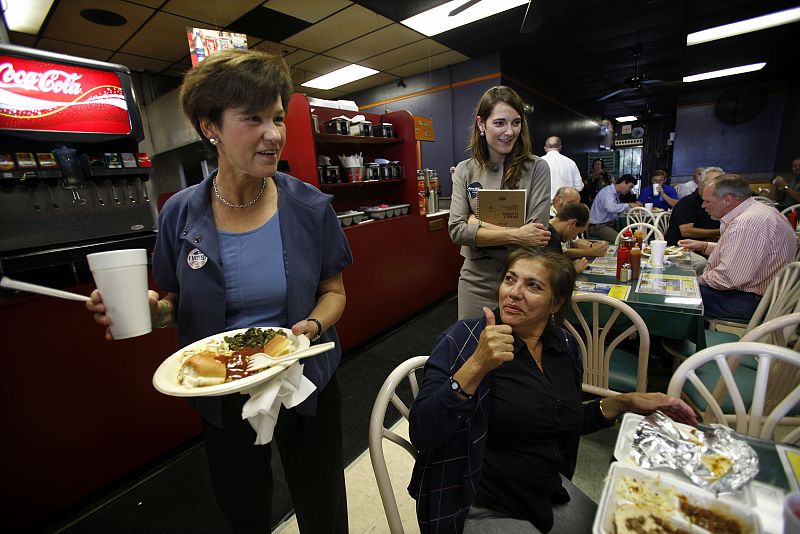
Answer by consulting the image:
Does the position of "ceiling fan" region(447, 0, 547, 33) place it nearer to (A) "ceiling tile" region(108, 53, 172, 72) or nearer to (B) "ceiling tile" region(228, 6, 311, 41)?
(B) "ceiling tile" region(228, 6, 311, 41)

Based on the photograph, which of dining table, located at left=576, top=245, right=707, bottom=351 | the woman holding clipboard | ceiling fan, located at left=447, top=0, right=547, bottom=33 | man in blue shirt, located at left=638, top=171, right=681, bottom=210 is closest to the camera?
the woman holding clipboard

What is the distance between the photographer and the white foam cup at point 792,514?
54cm

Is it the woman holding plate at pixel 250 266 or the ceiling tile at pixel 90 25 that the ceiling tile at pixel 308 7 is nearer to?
the ceiling tile at pixel 90 25

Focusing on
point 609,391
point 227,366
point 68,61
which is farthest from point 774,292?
point 68,61

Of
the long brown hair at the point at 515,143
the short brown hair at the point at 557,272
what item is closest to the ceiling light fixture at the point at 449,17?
the long brown hair at the point at 515,143

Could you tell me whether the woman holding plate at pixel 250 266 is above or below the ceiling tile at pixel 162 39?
below

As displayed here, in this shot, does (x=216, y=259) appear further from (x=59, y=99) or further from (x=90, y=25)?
(x=90, y=25)

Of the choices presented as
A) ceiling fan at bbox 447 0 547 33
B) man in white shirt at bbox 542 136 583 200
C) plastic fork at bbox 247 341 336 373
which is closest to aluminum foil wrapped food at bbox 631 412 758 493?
plastic fork at bbox 247 341 336 373

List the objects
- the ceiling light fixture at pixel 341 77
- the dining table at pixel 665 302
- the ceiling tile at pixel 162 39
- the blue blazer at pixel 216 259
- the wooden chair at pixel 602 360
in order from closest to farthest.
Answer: the blue blazer at pixel 216 259, the wooden chair at pixel 602 360, the dining table at pixel 665 302, the ceiling tile at pixel 162 39, the ceiling light fixture at pixel 341 77

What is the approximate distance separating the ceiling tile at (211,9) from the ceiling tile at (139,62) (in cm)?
143

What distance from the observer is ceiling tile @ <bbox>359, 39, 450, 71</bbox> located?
17.6 feet

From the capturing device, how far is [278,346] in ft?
3.10

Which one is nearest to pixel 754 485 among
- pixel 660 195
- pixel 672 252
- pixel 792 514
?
pixel 792 514

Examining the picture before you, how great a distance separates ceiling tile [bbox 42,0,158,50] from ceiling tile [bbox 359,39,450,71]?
3.08m
